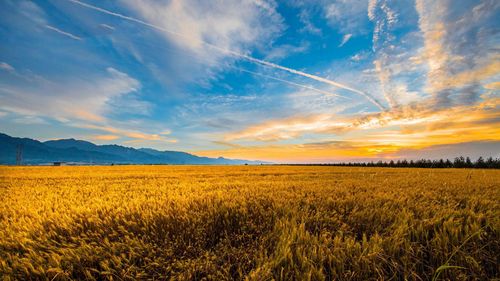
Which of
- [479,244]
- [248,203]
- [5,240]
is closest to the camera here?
[479,244]

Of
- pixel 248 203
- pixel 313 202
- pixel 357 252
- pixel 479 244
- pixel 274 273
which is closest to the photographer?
pixel 274 273

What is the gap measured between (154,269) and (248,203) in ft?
5.13

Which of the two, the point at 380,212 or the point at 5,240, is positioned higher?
the point at 380,212

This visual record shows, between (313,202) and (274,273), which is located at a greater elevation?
(313,202)

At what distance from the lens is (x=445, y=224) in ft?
7.88

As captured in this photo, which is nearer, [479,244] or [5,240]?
[479,244]

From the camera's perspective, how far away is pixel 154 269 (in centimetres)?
185

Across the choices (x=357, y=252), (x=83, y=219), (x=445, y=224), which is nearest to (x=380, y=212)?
(x=445, y=224)

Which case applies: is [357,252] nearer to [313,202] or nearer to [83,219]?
[313,202]

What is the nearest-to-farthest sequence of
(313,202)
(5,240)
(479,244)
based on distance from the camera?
(479,244)
(5,240)
(313,202)

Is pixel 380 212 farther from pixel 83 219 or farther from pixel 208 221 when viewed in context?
pixel 83 219

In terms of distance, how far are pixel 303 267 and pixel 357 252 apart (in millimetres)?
507

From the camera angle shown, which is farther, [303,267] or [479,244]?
[479,244]

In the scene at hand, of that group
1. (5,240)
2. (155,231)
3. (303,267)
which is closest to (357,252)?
(303,267)
